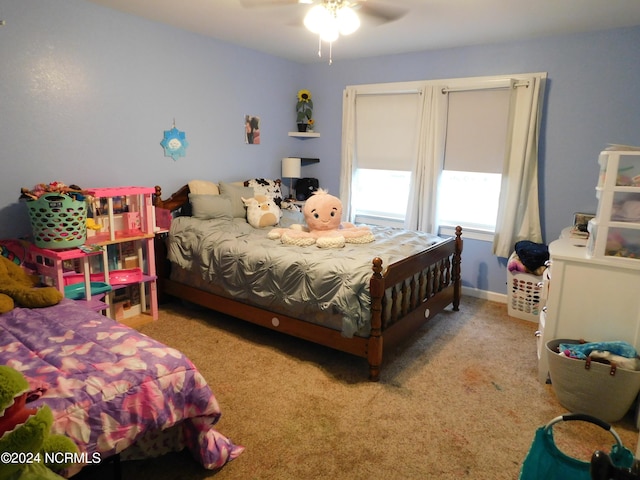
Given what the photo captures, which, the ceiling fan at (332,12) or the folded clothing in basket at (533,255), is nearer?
the ceiling fan at (332,12)

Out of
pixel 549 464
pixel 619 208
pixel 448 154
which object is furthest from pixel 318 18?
pixel 549 464

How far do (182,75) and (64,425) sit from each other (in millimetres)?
3263

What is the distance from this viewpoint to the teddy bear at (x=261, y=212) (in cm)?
390

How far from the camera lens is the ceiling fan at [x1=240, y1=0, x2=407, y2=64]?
2.56 metres

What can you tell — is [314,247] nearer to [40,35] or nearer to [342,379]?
[342,379]

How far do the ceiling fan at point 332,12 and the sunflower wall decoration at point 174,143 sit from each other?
1.30m

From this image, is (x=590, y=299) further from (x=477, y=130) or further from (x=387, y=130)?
(x=387, y=130)

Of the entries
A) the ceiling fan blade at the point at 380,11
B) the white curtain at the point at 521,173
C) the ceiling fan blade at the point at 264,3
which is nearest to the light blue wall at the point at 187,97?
the white curtain at the point at 521,173

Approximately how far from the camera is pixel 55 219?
8.82ft

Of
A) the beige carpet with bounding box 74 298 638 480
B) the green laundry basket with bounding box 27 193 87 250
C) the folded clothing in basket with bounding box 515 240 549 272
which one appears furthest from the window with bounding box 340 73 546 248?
the green laundry basket with bounding box 27 193 87 250

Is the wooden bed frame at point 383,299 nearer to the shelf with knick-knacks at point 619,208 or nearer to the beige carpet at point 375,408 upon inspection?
the beige carpet at point 375,408

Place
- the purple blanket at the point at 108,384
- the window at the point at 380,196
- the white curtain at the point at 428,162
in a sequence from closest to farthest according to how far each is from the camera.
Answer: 1. the purple blanket at the point at 108,384
2. the white curtain at the point at 428,162
3. the window at the point at 380,196

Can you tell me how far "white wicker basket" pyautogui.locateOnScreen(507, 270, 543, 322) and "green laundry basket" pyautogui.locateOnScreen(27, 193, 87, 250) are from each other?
11.4ft

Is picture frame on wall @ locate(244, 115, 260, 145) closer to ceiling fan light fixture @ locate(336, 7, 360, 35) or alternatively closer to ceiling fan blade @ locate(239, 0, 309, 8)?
ceiling fan blade @ locate(239, 0, 309, 8)
